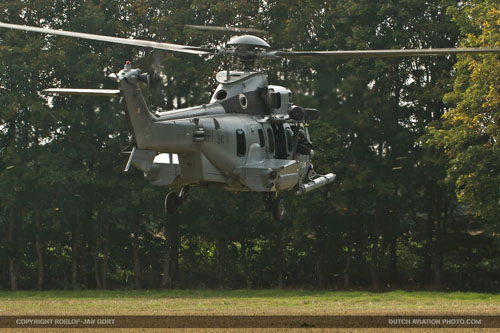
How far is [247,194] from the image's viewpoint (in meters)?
40.8

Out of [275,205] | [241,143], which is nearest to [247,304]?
[275,205]

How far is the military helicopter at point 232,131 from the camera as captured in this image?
58.0 feet

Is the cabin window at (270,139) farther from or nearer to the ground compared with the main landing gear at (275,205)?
farther from the ground

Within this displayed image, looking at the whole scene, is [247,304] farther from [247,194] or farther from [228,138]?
[247,194]

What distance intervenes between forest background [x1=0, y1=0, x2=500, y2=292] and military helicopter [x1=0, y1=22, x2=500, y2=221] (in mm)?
13381

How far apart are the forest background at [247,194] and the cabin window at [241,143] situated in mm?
15332

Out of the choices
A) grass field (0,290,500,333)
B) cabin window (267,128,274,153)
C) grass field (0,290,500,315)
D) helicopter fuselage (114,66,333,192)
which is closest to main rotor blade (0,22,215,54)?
helicopter fuselage (114,66,333,192)

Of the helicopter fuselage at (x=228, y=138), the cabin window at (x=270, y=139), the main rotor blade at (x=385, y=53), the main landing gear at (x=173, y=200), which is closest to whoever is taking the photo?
the main rotor blade at (x=385, y=53)

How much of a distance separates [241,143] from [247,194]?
66.3ft

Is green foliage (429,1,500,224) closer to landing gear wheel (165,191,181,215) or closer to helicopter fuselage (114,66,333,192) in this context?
helicopter fuselage (114,66,333,192)

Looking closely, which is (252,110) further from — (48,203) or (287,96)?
(48,203)

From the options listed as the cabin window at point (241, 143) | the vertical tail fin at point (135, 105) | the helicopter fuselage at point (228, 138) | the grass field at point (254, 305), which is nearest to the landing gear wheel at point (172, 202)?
the helicopter fuselage at point (228, 138)

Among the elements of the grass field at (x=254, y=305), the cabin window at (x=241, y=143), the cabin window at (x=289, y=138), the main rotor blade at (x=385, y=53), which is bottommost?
the grass field at (x=254, y=305)

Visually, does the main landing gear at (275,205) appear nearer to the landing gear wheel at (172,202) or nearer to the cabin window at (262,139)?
the cabin window at (262,139)
